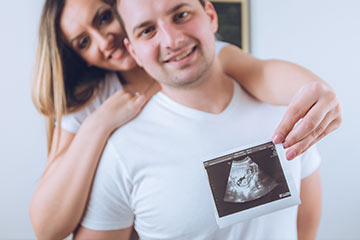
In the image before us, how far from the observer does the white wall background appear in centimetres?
137

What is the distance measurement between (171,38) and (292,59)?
1000 millimetres

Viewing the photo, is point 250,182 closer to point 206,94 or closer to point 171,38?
point 206,94

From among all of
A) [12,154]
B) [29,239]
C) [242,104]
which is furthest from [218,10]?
[29,239]

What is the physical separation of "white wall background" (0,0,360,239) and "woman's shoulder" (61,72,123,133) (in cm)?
30

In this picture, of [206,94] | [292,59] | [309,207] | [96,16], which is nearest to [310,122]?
[206,94]

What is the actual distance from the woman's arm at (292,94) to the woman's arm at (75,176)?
1.18 feet

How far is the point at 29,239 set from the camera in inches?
56.0

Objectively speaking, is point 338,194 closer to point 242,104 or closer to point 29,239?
point 242,104

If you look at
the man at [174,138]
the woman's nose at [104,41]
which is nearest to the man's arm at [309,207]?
the man at [174,138]

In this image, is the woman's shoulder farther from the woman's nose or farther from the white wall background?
the white wall background

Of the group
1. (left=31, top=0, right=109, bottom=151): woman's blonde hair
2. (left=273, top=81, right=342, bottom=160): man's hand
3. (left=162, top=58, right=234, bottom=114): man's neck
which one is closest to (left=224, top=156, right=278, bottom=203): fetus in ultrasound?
(left=273, top=81, right=342, bottom=160): man's hand

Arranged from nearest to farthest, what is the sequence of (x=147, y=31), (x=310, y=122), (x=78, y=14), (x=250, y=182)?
(x=310, y=122), (x=250, y=182), (x=147, y=31), (x=78, y=14)

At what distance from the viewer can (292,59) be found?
1.80 metres

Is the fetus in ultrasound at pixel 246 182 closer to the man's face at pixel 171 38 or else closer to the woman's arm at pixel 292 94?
the woman's arm at pixel 292 94
